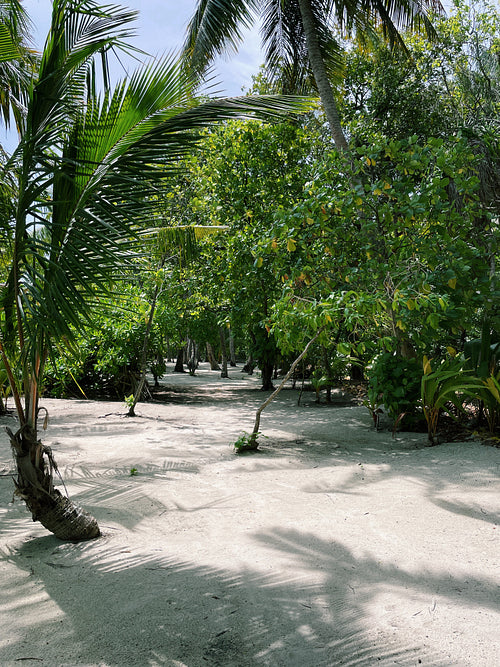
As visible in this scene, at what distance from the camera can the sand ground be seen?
195 centimetres

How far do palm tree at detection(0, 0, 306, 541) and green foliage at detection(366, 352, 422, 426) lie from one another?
4078mm

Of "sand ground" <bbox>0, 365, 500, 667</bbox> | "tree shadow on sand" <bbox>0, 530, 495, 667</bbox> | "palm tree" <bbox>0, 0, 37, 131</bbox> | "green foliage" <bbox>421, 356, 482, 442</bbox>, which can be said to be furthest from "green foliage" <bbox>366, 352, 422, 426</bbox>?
"palm tree" <bbox>0, 0, 37, 131</bbox>

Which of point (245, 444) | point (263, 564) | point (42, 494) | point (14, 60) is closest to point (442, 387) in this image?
point (245, 444)

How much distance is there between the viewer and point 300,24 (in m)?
11.2

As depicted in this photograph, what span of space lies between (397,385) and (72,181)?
4857mm

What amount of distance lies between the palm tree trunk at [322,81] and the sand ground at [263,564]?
17.0 ft

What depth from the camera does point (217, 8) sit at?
1013cm

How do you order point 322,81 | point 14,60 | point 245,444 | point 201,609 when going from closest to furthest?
point 201,609 < point 14,60 < point 245,444 < point 322,81

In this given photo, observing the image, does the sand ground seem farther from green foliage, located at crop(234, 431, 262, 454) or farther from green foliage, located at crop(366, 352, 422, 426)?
green foliage, located at crop(366, 352, 422, 426)

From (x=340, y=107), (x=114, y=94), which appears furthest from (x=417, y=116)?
(x=114, y=94)

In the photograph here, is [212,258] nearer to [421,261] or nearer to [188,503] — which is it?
[421,261]

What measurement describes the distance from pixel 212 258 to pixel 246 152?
2429 millimetres

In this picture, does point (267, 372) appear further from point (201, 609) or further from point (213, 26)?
point (201, 609)

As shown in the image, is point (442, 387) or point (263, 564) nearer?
point (263, 564)
